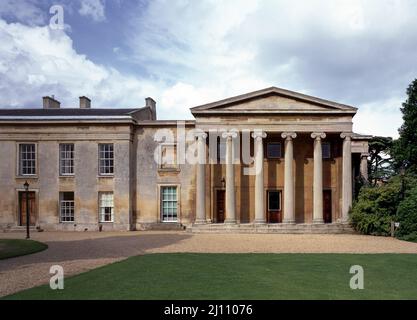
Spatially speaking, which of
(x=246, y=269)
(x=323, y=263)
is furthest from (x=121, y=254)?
(x=323, y=263)

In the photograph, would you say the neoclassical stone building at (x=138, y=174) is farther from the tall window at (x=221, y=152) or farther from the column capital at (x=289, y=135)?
the column capital at (x=289, y=135)

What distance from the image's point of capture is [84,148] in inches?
1201

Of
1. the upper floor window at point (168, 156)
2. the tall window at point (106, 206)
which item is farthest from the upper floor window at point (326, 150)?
the tall window at point (106, 206)

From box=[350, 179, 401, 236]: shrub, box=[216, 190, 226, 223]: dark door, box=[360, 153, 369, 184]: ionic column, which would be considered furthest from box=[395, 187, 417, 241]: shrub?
box=[216, 190, 226, 223]: dark door

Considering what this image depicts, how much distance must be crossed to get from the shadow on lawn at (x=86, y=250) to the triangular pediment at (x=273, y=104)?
32.0 ft

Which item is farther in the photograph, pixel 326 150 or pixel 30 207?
pixel 326 150

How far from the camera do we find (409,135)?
3375cm

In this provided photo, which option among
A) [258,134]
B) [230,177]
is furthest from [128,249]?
[258,134]

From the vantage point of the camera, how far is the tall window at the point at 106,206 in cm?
3045

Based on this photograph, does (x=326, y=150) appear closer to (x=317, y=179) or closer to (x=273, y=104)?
(x=317, y=179)

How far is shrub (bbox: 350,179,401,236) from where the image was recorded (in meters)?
25.8

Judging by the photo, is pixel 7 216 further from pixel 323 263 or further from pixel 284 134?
pixel 323 263

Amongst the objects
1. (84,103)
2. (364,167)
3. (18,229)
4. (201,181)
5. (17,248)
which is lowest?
(18,229)

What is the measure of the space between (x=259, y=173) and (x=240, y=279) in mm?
17729
